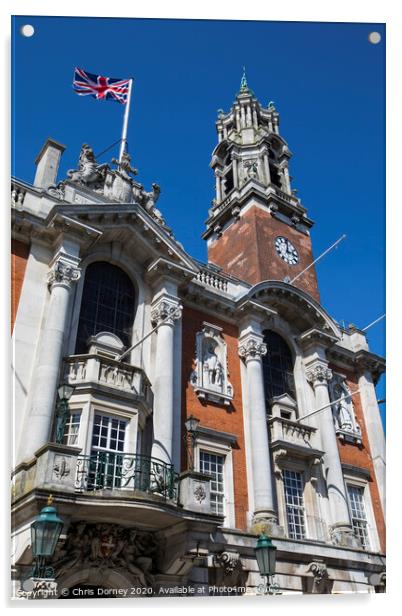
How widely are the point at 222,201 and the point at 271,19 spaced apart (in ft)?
52.0

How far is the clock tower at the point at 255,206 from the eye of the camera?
2320 cm

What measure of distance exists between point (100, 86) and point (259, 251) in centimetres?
1006

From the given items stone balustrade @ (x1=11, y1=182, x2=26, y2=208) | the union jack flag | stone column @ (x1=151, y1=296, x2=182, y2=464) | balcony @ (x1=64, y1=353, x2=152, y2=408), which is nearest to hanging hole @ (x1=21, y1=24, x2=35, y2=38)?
the union jack flag

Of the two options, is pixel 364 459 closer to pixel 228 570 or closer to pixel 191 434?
pixel 191 434

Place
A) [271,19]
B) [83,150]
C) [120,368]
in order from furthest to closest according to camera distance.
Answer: [83,150], [120,368], [271,19]

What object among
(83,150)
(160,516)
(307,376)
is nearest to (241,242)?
(307,376)

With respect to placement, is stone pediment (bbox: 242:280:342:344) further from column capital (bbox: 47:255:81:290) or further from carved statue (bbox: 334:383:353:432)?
column capital (bbox: 47:255:81:290)

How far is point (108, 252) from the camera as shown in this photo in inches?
635

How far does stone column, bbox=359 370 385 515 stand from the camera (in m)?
19.8

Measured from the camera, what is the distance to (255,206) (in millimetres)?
24234

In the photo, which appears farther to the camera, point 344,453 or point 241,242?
point 241,242

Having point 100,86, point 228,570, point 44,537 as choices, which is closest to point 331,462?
point 228,570

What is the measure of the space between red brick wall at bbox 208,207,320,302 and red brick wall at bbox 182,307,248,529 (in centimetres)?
479
